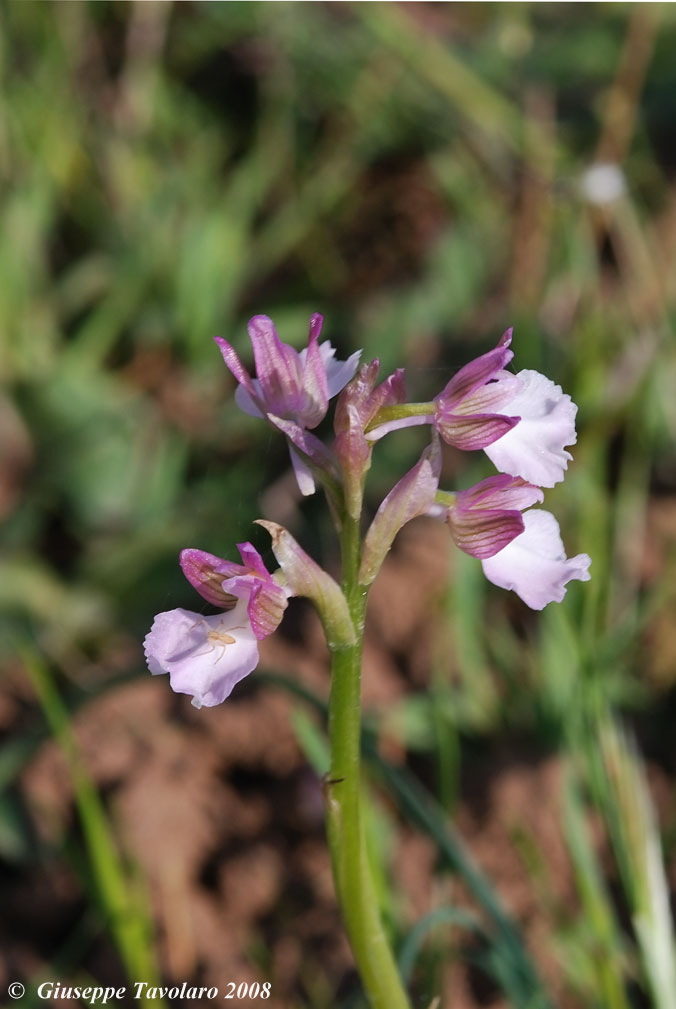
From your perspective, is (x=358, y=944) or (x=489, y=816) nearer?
(x=358, y=944)

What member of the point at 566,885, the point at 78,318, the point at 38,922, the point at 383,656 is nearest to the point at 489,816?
the point at 566,885

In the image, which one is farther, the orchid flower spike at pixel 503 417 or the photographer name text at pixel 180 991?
the photographer name text at pixel 180 991

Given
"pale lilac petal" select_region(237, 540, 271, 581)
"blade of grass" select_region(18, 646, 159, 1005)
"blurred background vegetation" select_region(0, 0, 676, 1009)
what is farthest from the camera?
"blurred background vegetation" select_region(0, 0, 676, 1009)

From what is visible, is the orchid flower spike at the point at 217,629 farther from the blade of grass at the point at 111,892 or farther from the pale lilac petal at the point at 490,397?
the blade of grass at the point at 111,892

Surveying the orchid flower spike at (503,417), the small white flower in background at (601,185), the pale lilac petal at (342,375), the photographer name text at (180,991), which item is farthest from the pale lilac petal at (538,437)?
the small white flower in background at (601,185)

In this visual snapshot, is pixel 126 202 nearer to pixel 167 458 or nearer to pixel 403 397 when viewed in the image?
pixel 167 458

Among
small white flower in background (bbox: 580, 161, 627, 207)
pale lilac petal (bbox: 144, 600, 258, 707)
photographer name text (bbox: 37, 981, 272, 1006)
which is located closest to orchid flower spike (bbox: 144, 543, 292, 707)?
pale lilac petal (bbox: 144, 600, 258, 707)

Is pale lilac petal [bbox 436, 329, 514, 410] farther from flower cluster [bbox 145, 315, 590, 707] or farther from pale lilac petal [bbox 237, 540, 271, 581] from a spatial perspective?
pale lilac petal [bbox 237, 540, 271, 581]
